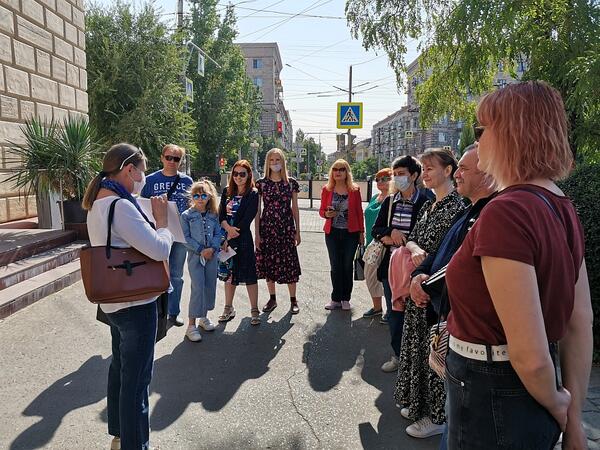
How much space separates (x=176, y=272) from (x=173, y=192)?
0.92m

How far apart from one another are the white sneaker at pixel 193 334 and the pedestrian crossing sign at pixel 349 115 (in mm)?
12078

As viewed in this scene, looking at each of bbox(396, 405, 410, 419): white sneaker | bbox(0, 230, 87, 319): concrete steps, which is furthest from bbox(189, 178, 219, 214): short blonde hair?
bbox(396, 405, 410, 419): white sneaker

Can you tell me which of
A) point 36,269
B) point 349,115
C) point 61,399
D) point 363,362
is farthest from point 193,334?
point 349,115

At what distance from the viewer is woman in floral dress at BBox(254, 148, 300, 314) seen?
18.8 feet

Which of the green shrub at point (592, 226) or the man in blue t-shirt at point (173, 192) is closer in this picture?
the green shrub at point (592, 226)

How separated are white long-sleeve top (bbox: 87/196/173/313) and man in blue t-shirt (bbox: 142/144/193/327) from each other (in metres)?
2.76

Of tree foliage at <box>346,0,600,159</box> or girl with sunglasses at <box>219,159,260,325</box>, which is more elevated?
tree foliage at <box>346,0,600,159</box>

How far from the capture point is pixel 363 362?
14.6ft

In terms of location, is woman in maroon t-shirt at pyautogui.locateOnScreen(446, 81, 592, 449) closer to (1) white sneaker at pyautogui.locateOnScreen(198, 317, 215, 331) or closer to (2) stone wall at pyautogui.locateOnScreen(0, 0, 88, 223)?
(1) white sneaker at pyautogui.locateOnScreen(198, 317, 215, 331)

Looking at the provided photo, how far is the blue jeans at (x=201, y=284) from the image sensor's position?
5.00m

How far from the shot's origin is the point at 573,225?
144cm

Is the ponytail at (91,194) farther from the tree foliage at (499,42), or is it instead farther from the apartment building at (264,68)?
the apartment building at (264,68)

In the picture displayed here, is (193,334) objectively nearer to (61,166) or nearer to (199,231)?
(199,231)

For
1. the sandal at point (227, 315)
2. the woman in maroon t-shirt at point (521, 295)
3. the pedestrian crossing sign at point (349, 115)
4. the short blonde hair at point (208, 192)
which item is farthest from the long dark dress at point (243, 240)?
the pedestrian crossing sign at point (349, 115)
